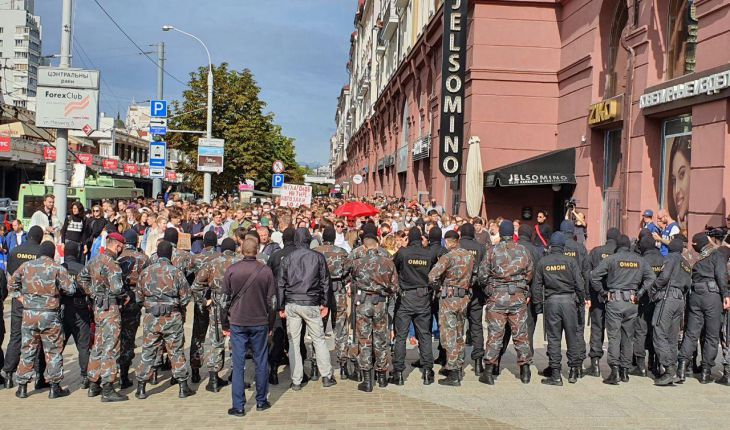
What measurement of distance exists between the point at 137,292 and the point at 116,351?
695 mm

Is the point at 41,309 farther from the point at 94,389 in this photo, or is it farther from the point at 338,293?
the point at 338,293

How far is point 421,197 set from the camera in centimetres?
2828

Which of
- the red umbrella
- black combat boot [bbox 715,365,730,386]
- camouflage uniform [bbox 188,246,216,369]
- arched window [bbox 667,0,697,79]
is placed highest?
arched window [bbox 667,0,697,79]

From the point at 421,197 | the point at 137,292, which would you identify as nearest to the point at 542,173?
the point at 421,197

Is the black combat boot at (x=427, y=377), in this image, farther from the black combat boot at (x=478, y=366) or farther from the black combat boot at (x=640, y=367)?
the black combat boot at (x=640, y=367)

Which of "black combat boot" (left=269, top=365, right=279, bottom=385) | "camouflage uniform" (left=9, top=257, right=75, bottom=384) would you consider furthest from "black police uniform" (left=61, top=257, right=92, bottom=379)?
"black combat boot" (left=269, top=365, right=279, bottom=385)

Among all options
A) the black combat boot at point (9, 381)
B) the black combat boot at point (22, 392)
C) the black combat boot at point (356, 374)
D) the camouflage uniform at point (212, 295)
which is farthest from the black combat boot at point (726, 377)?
the black combat boot at point (9, 381)

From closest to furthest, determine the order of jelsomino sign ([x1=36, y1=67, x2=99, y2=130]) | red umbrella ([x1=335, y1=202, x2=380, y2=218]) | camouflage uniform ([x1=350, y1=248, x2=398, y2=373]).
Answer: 1. camouflage uniform ([x1=350, y1=248, x2=398, y2=373])
2. jelsomino sign ([x1=36, y1=67, x2=99, y2=130])
3. red umbrella ([x1=335, y1=202, x2=380, y2=218])

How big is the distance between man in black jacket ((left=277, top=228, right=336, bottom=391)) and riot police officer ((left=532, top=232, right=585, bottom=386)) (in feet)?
8.97

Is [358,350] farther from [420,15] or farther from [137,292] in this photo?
[420,15]

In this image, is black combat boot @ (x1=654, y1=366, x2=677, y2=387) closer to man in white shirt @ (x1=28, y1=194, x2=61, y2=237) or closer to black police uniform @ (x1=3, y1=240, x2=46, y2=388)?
black police uniform @ (x1=3, y1=240, x2=46, y2=388)

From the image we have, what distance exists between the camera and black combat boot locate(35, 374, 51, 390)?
775 cm

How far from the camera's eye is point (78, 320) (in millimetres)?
7762

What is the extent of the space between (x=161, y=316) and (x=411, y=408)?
3010 millimetres
